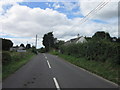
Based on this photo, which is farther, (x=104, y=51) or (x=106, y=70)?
(x=104, y=51)

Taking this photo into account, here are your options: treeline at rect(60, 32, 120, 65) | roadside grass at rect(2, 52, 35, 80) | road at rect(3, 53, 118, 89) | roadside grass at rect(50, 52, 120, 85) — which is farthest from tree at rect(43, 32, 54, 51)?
road at rect(3, 53, 118, 89)

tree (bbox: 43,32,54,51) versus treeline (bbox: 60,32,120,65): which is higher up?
tree (bbox: 43,32,54,51)

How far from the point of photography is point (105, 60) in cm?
1586

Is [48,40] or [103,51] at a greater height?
[48,40]

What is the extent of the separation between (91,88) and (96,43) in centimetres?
1200

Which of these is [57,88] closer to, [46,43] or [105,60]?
[105,60]

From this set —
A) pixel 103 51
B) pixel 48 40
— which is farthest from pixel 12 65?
pixel 48 40

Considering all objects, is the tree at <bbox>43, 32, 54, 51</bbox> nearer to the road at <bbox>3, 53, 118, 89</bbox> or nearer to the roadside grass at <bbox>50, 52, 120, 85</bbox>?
the roadside grass at <bbox>50, 52, 120, 85</bbox>

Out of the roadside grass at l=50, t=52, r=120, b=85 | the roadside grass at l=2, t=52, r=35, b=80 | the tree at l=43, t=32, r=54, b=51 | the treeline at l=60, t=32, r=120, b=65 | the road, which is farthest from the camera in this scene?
the tree at l=43, t=32, r=54, b=51

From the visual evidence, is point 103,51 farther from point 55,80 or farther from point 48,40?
point 48,40

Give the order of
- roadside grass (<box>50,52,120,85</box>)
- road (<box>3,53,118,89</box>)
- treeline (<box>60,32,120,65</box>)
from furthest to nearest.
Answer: treeline (<box>60,32,120,65</box>) → roadside grass (<box>50,52,120,85</box>) → road (<box>3,53,118,89</box>)

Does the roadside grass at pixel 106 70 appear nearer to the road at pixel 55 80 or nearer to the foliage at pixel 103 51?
the foliage at pixel 103 51

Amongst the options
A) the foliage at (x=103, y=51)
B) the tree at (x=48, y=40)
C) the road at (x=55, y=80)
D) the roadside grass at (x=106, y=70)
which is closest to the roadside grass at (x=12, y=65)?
the road at (x=55, y=80)

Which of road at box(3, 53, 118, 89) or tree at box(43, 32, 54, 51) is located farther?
tree at box(43, 32, 54, 51)
